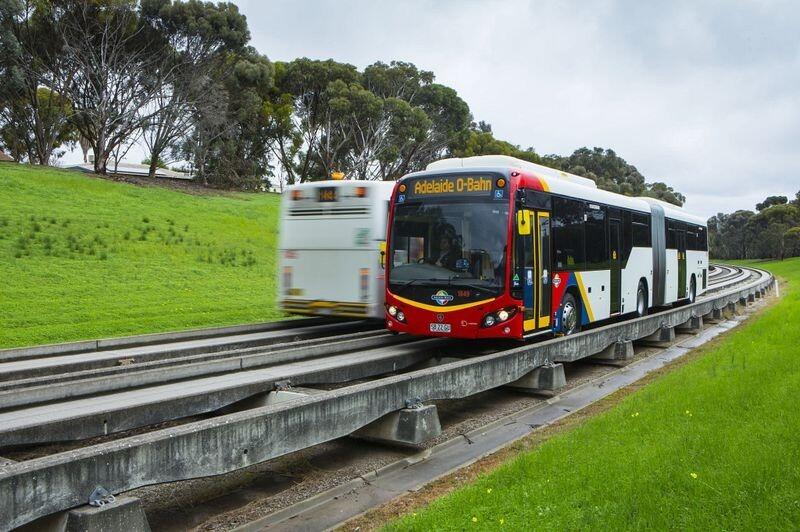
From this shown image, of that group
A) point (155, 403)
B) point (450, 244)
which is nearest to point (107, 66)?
point (450, 244)

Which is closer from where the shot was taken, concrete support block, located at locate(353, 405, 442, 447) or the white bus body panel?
concrete support block, located at locate(353, 405, 442, 447)

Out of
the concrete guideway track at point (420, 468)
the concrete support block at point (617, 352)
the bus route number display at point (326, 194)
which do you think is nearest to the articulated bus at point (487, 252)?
the concrete support block at point (617, 352)

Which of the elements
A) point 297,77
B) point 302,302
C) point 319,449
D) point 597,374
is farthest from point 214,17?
point 319,449

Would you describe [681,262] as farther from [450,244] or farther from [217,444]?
[217,444]

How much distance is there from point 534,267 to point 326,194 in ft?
16.8

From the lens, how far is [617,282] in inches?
657

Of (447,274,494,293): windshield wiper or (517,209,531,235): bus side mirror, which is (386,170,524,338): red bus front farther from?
(517,209,531,235): bus side mirror

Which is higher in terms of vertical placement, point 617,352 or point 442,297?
point 442,297

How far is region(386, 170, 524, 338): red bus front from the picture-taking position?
37.4ft

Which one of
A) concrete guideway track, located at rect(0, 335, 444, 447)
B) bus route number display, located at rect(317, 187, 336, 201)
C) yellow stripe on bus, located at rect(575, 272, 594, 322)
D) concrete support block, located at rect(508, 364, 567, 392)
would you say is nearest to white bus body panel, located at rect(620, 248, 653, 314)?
yellow stripe on bus, located at rect(575, 272, 594, 322)

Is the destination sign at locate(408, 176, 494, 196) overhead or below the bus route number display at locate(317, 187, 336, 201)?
below

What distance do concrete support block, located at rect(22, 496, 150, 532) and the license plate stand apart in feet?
23.0

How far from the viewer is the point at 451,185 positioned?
1198 centimetres

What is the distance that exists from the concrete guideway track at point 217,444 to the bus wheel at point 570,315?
397 centimetres
